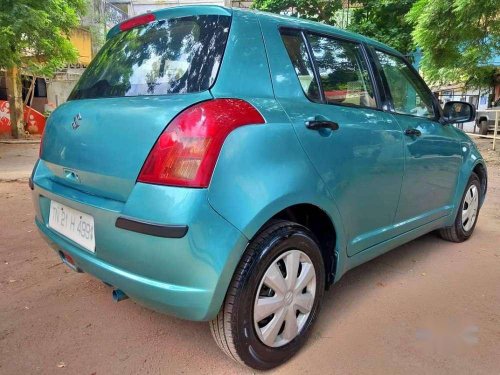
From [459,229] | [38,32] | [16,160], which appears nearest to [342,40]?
[459,229]

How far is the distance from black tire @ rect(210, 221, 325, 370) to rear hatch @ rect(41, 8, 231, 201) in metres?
0.61

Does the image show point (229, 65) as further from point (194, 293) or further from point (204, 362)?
point (204, 362)

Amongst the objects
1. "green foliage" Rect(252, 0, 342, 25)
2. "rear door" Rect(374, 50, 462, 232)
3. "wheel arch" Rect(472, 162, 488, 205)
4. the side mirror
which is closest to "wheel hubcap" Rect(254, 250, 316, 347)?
"rear door" Rect(374, 50, 462, 232)

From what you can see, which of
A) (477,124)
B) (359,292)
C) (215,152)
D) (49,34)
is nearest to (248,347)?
(215,152)

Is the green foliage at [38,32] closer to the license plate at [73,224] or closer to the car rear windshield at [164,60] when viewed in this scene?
the car rear windshield at [164,60]

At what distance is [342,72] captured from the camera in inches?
104

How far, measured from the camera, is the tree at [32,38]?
8.91 meters

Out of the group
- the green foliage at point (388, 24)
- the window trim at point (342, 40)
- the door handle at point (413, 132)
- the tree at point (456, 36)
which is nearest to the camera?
the window trim at point (342, 40)

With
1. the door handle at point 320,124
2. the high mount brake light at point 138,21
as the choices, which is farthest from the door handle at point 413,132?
the high mount brake light at point 138,21

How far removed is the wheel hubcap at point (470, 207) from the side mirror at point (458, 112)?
69 cm

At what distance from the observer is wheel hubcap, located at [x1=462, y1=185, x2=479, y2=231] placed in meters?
3.99

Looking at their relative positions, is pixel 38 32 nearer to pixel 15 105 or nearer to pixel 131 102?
pixel 15 105

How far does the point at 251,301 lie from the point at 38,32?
33.1 feet

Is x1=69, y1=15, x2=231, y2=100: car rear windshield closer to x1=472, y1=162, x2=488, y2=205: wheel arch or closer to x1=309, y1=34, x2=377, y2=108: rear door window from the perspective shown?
x1=309, y1=34, x2=377, y2=108: rear door window
